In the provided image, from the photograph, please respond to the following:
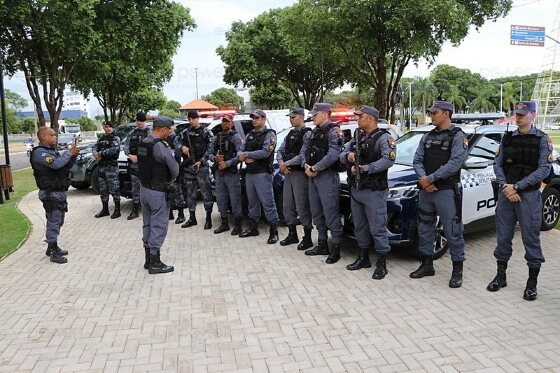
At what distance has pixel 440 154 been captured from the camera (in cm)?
511

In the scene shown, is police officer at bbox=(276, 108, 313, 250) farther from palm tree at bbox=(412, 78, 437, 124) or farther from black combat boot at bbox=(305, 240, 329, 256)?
palm tree at bbox=(412, 78, 437, 124)

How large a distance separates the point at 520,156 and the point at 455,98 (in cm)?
9198

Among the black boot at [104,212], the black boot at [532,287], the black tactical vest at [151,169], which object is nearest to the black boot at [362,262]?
the black boot at [532,287]

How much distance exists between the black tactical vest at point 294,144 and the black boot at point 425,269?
1.99 m

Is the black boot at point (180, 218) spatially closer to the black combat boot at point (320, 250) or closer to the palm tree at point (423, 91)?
the black combat boot at point (320, 250)

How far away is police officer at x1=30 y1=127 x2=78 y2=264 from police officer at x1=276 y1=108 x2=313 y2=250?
2723mm

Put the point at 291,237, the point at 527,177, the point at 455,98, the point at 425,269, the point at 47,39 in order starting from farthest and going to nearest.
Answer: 1. the point at 455,98
2. the point at 47,39
3. the point at 291,237
4. the point at 425,269
5. the point at 527,177

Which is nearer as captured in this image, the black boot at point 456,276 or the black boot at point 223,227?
the black boot at point 456,276

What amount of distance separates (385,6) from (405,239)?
38.7 feet

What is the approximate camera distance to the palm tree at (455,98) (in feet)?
297

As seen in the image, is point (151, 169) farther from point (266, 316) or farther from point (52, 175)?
point (266, 316)

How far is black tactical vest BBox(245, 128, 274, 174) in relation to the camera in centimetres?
706

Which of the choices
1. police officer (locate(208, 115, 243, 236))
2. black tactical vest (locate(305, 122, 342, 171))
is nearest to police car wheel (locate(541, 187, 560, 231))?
black tactical vest (locate(305, 122, 342, 171))

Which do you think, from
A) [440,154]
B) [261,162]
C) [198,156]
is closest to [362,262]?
[440,154]
